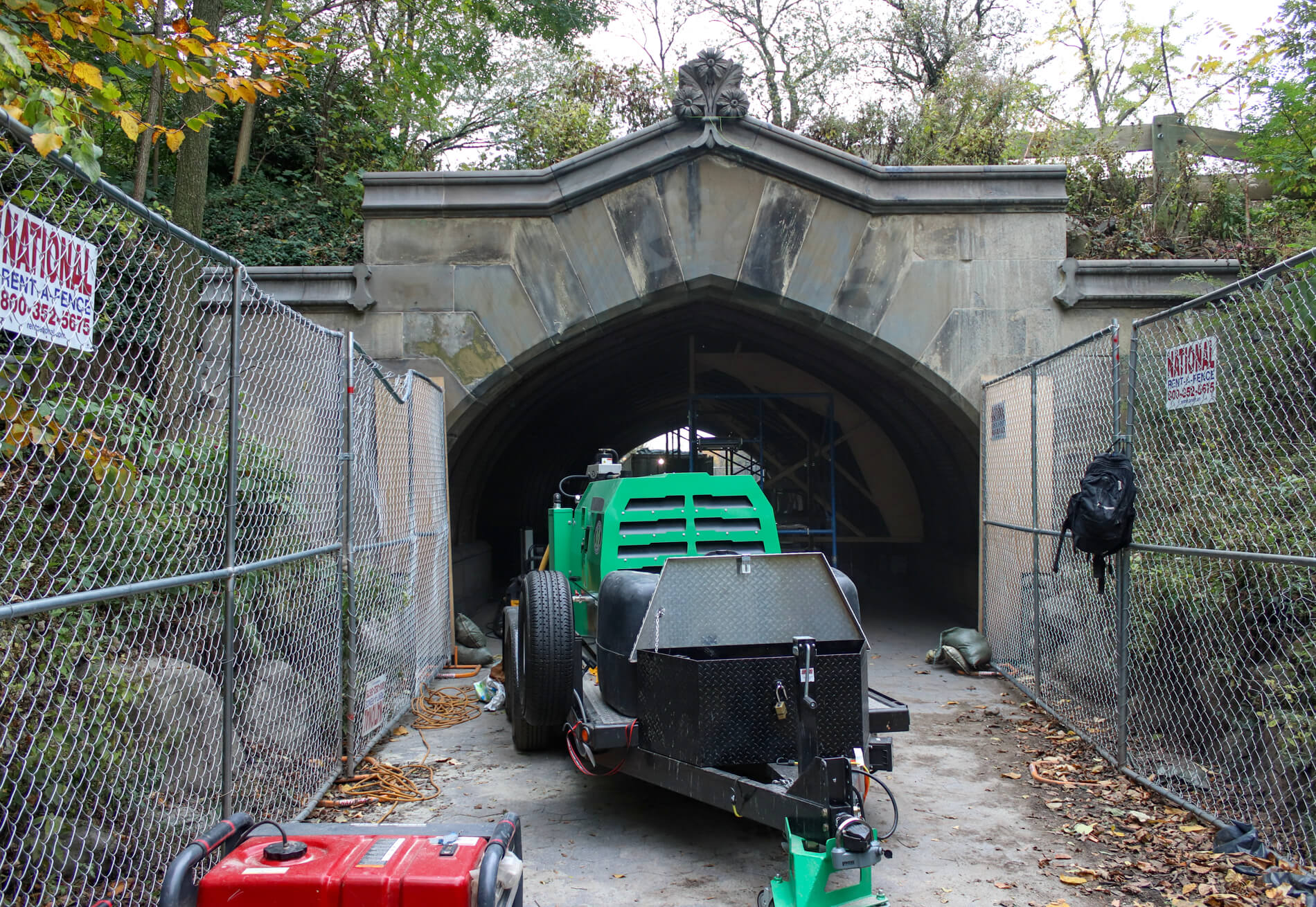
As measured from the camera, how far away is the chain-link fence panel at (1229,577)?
4574 millimetres

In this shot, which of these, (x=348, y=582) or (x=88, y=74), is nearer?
(x=88, y=74)

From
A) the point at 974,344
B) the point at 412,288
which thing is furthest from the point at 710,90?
the point at 974,344

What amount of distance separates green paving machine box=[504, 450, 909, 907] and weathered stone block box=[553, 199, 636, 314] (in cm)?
498

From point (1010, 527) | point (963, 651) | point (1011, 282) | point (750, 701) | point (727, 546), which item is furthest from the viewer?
point (1011, 282)

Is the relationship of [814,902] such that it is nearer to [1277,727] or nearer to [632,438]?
[1277,727]

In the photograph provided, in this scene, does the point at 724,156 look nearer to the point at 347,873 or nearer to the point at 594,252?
the point at 594,252

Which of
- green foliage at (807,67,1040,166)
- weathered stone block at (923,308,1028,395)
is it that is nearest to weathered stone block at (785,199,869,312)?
weathered stone block at (923,308,1028,395)

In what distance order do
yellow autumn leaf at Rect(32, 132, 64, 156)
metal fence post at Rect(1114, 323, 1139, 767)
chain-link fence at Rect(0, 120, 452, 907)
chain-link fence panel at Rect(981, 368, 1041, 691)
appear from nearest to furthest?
yellow autumn leaf at Rect(32, 132, 64, 156) → chain-link fence at Rect(0, 120, 452, 907) → metal fence post at Rect(1114, 323, 1139, 767) → chain-link fence panel at Rect(981, 368, 1041, 691)

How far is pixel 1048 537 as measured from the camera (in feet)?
26.0

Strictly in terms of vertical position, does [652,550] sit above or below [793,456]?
below

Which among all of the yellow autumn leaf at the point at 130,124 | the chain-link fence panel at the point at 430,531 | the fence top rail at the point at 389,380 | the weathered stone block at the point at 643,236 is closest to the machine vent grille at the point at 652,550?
the fence top rail at the point at 389,380

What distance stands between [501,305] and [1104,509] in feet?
20.8

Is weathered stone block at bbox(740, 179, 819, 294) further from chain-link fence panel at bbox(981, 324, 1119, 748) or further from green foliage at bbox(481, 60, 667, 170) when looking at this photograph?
green foliage at bbox(481, 60, 667, 170)

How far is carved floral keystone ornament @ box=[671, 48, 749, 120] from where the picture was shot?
9789 mm
